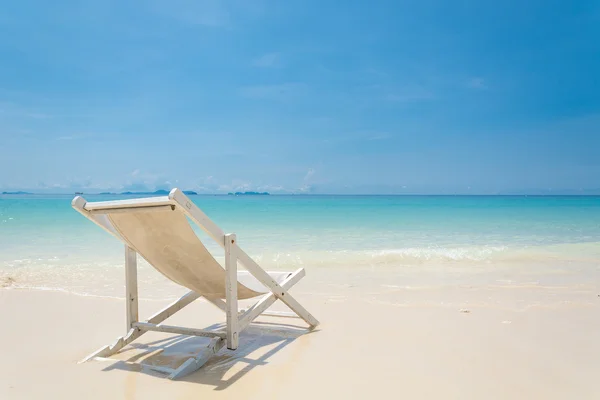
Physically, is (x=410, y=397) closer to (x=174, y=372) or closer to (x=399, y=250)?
(x=174, y=372)

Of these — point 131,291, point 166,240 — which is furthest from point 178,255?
point 131,291

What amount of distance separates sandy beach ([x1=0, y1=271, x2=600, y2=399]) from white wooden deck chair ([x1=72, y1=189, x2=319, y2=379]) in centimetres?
20

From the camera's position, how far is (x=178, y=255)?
10.7 ft

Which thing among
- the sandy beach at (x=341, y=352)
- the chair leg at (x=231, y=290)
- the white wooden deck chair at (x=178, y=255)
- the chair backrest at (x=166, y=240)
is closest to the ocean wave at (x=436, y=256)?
the sandy beach at (x=341, y=352)

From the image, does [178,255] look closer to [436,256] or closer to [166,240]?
[166,240]

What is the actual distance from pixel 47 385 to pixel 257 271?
1621 millimetres

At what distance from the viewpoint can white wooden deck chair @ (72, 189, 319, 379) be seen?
2889 millimetres

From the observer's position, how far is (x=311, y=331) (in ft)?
13.7

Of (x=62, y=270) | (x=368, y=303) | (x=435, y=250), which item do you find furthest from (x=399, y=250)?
(x=62, y=270)

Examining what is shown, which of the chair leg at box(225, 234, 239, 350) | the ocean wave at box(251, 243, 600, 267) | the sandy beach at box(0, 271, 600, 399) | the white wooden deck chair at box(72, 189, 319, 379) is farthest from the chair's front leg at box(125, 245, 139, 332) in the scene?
the ocean wave at box(251, 243, 600, 267)

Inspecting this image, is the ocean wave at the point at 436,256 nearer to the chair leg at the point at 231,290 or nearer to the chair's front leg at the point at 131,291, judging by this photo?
the chair's front leg at the point at 131,291

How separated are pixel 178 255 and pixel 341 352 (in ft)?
4.95

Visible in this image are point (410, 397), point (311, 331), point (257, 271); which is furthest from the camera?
point (311, 331)

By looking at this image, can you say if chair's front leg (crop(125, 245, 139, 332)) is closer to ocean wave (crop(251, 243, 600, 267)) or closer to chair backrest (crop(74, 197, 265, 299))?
chair backrest (crop(74, 197, 265, 299))
